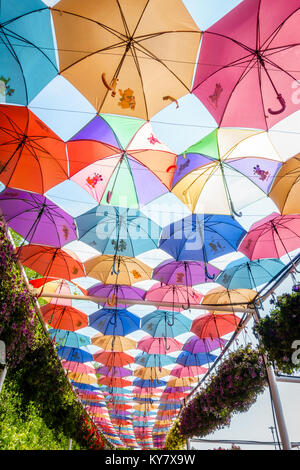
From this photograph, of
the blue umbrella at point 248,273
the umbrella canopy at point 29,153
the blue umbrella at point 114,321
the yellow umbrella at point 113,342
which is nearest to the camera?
the umbrella canopy at point 29,153

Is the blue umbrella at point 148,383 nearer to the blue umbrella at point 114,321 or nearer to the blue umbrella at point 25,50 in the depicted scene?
the blue umbrella at point 114,321

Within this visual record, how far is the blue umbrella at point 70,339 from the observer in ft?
41.5

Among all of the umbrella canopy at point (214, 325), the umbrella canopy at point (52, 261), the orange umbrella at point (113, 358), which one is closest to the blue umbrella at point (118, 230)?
the umbrella canopy at point (52, 261)

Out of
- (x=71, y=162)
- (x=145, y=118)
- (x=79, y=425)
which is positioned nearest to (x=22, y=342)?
(x=71, y=162)

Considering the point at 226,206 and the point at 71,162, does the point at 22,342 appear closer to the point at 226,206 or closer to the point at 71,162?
the point at 71,162

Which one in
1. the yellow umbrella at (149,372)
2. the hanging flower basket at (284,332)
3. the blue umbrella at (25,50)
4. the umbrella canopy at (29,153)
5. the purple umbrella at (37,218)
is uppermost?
the blue umbrella at (25,50)

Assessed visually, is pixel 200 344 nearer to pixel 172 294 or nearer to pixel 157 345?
pixel 157 345

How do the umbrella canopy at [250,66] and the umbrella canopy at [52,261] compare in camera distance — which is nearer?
the umbrella canopy at [250,66]

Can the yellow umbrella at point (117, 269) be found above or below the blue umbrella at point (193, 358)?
above

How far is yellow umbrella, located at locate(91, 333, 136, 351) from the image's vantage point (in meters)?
12.8

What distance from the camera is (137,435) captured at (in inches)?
1140

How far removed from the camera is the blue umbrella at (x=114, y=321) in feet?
36.9

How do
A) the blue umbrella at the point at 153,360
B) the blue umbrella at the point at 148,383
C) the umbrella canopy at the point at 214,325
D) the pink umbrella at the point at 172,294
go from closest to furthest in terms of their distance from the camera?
1. the pink umbrella at the point at 172,294
2. the umbrella canopy at the point at 214,325
3. the blue umbrella at the point at 153,360
4. the blue umbrella at the point at 148,383

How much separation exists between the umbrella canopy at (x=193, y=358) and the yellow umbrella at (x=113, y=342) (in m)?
2.64
